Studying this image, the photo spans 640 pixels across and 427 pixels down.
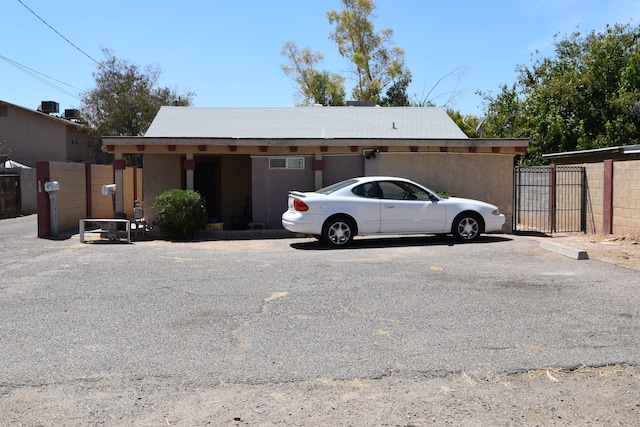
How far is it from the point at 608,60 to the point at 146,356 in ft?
97.0

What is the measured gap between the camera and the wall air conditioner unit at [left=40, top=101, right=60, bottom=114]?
41.2m

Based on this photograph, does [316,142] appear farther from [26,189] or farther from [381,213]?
[26,189]

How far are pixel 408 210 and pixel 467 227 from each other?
56.4 inches

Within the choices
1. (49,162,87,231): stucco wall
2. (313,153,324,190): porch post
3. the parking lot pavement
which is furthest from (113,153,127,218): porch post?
the parking lot pavement

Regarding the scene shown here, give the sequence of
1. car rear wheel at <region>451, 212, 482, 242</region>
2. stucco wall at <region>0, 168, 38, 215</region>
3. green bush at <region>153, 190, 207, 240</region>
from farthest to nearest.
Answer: stucco wall at <region>0, 168, 38, 215</region>, green bush at <region>153, 190, 207, 240</region>, car rear wheel at <region>451, 212, 482, 242</region>

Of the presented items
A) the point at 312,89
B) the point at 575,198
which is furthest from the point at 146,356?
the point at 312,89

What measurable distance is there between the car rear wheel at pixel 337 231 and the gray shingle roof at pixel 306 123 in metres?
5.05

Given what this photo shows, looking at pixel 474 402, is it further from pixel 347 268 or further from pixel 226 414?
pixel 347 268

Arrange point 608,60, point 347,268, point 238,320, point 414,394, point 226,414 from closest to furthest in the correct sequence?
point 226,414 → point 414,394 → point 238,320 → point 347,268 → point 608,60

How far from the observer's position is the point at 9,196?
24.6 meters

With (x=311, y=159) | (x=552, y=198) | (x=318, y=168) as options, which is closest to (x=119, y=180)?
(x=311, y=159)

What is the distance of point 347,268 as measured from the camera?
994 centimetres

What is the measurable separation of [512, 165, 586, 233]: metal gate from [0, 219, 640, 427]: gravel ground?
1245cm

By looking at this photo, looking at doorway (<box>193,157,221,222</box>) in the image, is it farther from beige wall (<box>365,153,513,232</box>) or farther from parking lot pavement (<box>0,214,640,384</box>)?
parking lot pavement (<box>0,214,640,384</box>)
